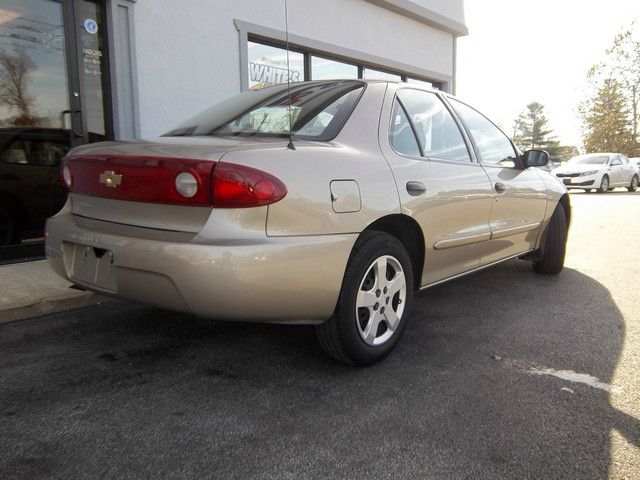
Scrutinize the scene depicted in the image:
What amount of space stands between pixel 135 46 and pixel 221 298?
446 centimetres

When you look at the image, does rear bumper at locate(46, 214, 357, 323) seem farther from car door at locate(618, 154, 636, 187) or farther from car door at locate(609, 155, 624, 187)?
car door at locate(618, 154, 636, 187)

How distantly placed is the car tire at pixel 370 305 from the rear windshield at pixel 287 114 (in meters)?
0.62

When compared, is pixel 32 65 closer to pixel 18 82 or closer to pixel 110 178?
pixel 18 82

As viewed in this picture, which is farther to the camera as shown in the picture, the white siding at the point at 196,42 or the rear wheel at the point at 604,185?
the rear wheel at the point at 604,185

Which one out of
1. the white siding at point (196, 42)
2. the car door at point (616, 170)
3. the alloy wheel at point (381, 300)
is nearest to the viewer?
the alloy wheel at point (381, 300)

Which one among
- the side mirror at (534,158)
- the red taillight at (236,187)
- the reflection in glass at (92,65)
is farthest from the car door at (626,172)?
the red taillight at (236,187)

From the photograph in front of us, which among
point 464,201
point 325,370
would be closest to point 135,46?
point 464,201

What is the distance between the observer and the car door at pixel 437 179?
2.82 meters

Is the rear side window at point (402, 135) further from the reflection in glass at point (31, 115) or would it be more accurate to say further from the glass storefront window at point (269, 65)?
the glass storefront window at point (269, 65)

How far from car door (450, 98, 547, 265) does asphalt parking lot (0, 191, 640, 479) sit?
22.7 inches

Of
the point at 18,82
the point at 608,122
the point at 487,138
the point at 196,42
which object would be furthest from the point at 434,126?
the point at 608,122

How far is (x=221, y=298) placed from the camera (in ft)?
6.84

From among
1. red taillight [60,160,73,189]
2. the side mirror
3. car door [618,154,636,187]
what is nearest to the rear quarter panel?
red taillight [60,160,73,189]

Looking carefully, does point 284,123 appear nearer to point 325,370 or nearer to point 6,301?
point 325,370
